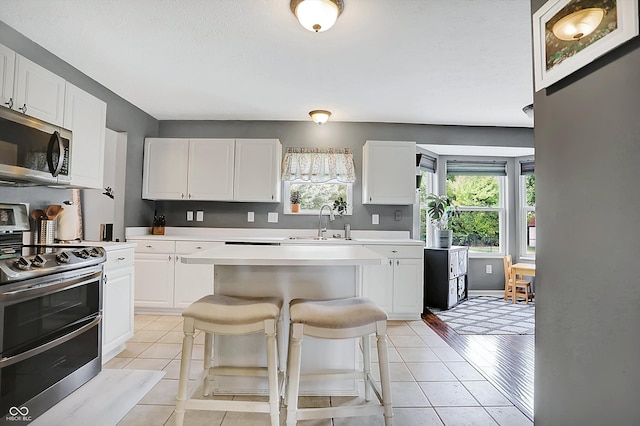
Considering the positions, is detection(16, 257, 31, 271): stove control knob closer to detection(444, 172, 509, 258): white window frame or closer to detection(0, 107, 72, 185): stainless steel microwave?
detection(0, 107, 72, 185): stainless steel microwave

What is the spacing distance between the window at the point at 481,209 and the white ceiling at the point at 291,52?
1395 millimetres

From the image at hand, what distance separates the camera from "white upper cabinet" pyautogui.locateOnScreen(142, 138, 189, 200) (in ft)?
13.4

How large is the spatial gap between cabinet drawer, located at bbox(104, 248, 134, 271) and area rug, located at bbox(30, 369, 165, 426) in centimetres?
76

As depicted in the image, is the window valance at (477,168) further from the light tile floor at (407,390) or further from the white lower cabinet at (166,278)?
the white lower cabinet at (166,278)

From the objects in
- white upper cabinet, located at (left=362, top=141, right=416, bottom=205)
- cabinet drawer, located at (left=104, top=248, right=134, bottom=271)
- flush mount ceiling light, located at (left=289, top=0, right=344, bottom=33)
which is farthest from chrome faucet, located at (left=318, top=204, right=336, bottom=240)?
flush mount ceiling light, located at (left=289, top=0, right=344, bottom=33)

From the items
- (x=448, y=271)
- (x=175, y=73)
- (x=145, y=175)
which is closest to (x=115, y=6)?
(x=175, y=73)

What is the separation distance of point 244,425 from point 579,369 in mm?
1558

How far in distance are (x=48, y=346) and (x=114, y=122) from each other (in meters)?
2.52

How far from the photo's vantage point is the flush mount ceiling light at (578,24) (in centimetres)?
98

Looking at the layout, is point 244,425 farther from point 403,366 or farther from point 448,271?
point 448,271

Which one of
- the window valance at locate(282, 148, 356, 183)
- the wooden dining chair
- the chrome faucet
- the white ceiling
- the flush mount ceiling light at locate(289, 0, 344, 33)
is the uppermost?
the white ceiling

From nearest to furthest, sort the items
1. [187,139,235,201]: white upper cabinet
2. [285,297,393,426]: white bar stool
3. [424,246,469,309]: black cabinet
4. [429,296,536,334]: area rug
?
[285,297,393,426]: white bar stool → [429,296,536,334]: area rug → [187,139,235,201]: white upper cabinet → [424,246,469,309]: black cabinet

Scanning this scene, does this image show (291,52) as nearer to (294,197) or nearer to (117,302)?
(294,197)

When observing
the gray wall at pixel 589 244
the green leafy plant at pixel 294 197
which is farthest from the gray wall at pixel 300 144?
the gray wall at pixel 589 244
